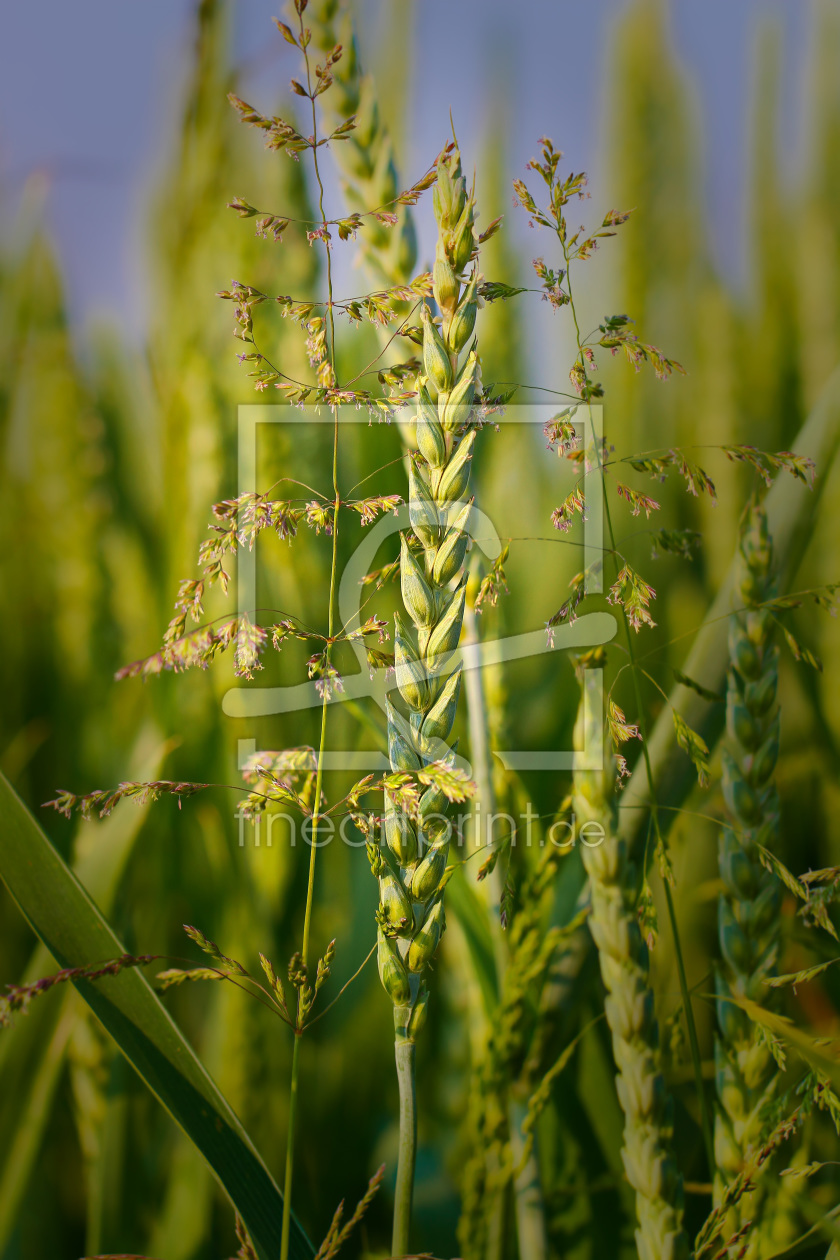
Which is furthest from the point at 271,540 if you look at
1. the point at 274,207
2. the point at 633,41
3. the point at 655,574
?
the point at 633,41

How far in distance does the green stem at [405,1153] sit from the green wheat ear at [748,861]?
12 centimetres

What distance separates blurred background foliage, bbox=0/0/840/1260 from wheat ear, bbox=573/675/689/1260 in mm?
68

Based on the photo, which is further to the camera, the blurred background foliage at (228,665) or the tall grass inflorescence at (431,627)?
the blurred background foliage at (228,665)

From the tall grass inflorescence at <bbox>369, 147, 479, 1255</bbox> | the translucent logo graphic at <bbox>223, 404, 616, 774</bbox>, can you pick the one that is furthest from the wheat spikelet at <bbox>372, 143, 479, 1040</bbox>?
the translucent logo graphic at <bbox>223, 404, 616, 774</bbox>

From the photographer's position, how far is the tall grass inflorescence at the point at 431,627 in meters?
0.21

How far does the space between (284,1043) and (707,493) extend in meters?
0.35

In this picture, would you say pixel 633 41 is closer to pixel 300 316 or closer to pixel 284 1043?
pixel 300 316

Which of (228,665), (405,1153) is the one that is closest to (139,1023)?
(405,1153)

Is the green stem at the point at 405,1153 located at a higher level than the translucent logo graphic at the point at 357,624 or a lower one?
lower

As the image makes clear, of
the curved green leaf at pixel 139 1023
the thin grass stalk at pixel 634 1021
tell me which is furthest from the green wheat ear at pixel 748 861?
the curved green leaf at pixel 139 1023

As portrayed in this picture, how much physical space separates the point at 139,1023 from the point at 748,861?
0.70ft

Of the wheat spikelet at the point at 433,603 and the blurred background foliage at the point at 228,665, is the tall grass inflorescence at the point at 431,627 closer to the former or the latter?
the wheat spikelet at the point at 433,603

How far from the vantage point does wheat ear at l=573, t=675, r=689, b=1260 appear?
0.23 metres

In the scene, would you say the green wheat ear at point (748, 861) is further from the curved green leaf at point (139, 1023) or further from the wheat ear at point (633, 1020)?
the curved green leaf at point (139, 1023)
